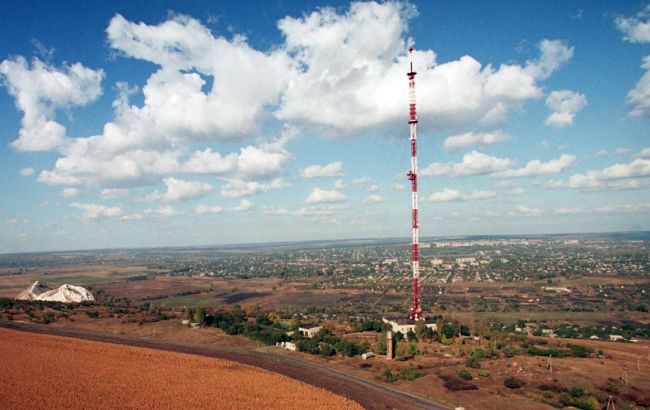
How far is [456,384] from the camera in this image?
2024 inches

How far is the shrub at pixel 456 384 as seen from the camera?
5016 cm

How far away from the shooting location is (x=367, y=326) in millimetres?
87500

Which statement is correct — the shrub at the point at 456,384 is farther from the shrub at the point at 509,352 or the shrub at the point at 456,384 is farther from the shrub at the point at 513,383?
the shrub at the point at 509,352

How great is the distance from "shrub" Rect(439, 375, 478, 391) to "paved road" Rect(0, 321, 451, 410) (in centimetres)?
472

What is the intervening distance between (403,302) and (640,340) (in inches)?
2619

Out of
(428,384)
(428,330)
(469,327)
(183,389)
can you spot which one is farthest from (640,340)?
(183,389)

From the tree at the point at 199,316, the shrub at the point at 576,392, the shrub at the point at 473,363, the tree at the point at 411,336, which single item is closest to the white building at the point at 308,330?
the tree at the point at 411,336

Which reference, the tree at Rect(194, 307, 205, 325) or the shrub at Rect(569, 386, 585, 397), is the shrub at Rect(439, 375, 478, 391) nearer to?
the shrub at Rect(569, 386, 585, 397)

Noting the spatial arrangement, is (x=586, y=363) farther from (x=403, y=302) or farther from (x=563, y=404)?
(x=403, y=302)

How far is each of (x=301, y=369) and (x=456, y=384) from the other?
19.9 metres

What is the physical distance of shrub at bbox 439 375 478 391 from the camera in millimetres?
50156

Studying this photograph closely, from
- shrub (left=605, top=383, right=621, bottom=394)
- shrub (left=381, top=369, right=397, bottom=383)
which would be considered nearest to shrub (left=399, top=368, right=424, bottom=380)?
shrub (left=381, top=369, right=397, bottom=383)

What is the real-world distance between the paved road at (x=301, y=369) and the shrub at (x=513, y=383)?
386 inches

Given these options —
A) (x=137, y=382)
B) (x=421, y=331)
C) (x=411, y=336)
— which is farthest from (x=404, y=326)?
(x=137, y=382)
